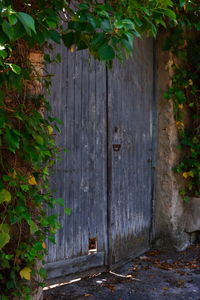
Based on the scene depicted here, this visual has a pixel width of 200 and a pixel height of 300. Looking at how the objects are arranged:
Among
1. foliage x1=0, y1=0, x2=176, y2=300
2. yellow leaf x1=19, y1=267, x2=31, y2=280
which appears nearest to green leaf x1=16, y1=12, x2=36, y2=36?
foliage x1=0, y1=0, x2=176, y2=300

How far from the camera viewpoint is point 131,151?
4387 millimetres

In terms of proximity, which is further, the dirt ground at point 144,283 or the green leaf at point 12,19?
the dirt ground at point 144,283

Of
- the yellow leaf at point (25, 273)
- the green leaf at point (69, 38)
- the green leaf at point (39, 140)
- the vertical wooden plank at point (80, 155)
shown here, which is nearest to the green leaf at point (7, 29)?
the green leaf at point (69, 38)

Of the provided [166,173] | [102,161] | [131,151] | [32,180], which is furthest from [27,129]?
[166,173]

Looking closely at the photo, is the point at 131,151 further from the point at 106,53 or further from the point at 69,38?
the point at 106,53

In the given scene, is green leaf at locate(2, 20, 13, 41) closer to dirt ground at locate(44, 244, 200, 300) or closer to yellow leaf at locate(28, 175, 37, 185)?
yellow leaf at locate(28, 175, 37, 185)

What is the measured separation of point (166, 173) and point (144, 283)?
1545mm

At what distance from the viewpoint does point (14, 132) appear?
1909 millimetres

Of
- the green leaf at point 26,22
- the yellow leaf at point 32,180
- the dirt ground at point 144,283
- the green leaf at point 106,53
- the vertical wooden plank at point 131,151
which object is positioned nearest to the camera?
the green leaf at point 26,22

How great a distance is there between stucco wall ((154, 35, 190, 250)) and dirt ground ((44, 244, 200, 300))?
0.36m

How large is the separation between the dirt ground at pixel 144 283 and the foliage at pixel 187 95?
3.02 ft

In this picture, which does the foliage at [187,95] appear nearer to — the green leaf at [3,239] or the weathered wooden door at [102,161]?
the weathered wooden door at [102,161]

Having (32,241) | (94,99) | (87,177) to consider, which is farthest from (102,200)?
(32,241)

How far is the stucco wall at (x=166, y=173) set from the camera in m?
4.78
